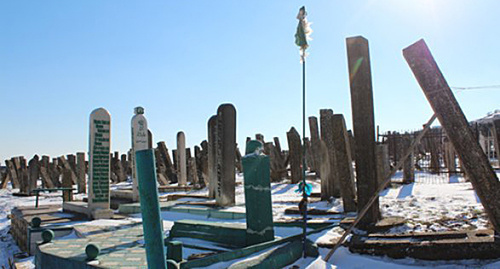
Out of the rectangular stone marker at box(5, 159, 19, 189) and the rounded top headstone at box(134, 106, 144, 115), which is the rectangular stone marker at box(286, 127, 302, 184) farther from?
the rectangular stone marker at box(5, 159, 19, 189)

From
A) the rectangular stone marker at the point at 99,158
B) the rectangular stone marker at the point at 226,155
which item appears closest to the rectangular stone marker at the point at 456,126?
the rectangular stone marker at the point at 226,155

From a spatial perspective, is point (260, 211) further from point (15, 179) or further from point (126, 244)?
point (15, 179)

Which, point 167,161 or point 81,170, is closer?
point 81,170

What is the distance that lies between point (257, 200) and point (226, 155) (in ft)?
17.6

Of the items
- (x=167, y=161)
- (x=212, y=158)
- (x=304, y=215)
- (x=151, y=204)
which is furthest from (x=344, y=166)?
(x=167, y=161)

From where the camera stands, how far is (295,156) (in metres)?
15.4

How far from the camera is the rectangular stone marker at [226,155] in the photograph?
10.1 meters

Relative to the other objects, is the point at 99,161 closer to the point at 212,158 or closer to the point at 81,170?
the point at 212,158

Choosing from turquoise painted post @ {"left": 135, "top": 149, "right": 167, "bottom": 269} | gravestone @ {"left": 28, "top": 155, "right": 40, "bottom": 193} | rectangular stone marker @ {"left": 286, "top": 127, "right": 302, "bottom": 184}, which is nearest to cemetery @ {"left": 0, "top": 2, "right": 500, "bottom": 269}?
turquoise painted post @ {"left": 135, "top": 149, "right": 167, "bottom": 269}

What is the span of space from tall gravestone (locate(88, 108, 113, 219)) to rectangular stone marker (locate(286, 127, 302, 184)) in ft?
25.7

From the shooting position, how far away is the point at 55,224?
8102 millimetres

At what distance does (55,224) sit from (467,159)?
7.83 meters

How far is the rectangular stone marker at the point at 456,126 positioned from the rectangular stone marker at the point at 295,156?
10.5 meters

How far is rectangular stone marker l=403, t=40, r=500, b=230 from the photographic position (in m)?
4.25
